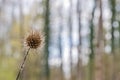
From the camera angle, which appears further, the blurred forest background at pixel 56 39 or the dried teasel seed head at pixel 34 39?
the blurred forest background at pixel 56 39

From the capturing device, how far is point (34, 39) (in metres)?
2.86

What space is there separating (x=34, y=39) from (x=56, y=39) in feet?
98.2

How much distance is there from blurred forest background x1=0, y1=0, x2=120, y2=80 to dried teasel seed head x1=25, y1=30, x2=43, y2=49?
20.4 meters

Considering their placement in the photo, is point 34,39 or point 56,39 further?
point 56,39

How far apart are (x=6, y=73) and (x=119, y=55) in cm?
890

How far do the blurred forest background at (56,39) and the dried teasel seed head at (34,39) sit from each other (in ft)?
67.0

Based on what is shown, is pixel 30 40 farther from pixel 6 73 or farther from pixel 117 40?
pixel 6 73

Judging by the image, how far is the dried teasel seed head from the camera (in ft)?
9.29

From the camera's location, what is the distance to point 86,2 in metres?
27.0

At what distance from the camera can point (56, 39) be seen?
32781mm

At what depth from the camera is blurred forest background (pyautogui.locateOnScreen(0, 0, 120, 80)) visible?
88.7 feet

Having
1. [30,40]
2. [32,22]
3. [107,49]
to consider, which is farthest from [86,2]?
[30,40]

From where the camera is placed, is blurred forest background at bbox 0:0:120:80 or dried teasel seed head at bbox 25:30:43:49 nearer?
dried teasel seed head at bbox 25:30:43:49

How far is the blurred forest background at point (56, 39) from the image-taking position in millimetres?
27031
